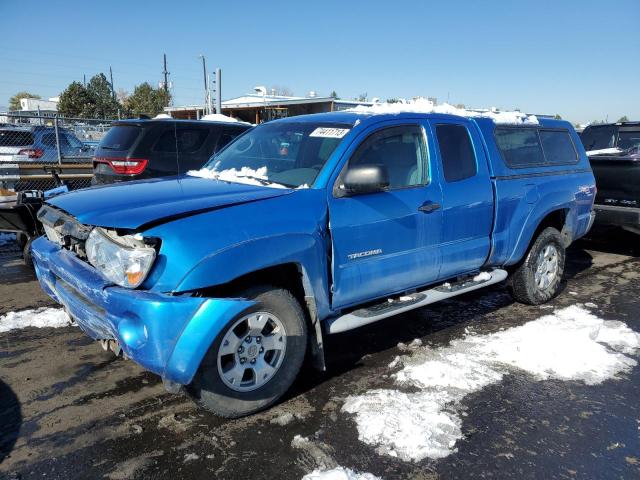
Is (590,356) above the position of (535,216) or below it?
below

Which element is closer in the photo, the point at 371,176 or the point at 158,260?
the point at 158,260

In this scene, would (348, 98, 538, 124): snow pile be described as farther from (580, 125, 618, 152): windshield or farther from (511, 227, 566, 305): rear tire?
(580, 125, 618, 152): windshield

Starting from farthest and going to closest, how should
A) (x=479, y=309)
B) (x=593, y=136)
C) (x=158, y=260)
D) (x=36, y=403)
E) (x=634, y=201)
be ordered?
(x=593, y=136)
(x=634, y=201)
(x=479, y=309)
(x=36, y=403)
(x=158, y=260)

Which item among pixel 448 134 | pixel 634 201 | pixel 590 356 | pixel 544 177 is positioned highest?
pixel 448 134

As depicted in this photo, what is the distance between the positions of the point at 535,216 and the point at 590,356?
57.9 inches

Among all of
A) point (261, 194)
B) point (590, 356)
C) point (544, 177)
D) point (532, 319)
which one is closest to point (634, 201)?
point (544, 177)

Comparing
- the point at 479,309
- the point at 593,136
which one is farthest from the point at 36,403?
the point at 593,136

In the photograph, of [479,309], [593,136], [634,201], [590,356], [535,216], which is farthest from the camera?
[593,136]

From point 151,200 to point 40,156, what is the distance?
10.9 m

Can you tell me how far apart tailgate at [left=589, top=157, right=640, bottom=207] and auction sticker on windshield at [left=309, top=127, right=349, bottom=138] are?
5601 mm

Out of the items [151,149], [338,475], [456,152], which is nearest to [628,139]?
[456,152]

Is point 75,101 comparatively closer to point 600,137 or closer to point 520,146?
point 600,137

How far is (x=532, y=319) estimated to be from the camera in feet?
16.4

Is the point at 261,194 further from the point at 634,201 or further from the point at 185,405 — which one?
the point at 634,201
